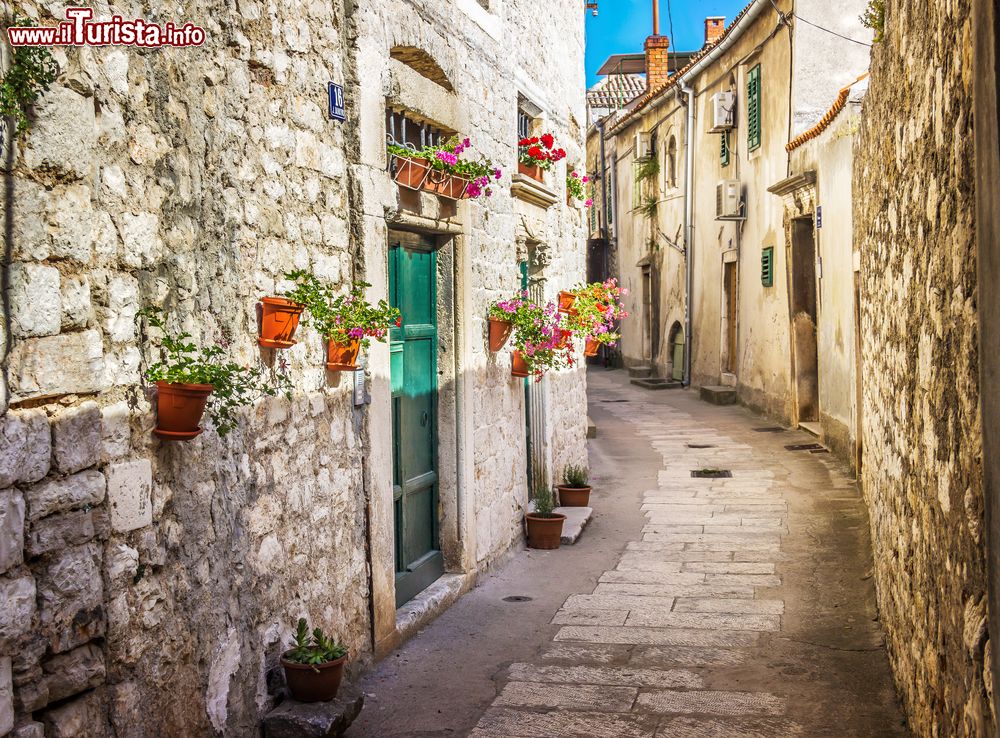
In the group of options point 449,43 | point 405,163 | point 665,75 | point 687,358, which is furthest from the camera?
point 665,75

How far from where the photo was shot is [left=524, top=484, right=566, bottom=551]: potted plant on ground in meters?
8.70

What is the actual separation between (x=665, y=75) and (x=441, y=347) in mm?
21454

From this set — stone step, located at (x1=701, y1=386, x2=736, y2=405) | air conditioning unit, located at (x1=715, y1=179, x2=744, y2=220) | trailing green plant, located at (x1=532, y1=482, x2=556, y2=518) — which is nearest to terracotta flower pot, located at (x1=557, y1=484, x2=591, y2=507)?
trailing green plant, located at (x1=532, y1=482, x2=556, y2=518)

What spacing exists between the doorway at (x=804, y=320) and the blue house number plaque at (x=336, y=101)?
33.9 ft

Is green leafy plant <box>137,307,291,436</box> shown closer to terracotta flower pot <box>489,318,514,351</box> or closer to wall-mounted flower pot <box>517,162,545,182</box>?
terracotta flower pot <box>489,318,514,351</box>

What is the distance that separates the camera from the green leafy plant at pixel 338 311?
15.9 ft

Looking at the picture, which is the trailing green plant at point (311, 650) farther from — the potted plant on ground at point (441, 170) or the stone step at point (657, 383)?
the stone step at point (657, 383)

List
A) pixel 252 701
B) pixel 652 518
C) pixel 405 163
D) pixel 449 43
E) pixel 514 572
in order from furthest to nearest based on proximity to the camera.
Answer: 1. pixel 652 518
2. pixel 514 572
3. pixel 449 43
4. pixel 405 163
5. pixel 252 701

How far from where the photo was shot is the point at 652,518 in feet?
32.3

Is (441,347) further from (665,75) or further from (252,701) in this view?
(665,75)

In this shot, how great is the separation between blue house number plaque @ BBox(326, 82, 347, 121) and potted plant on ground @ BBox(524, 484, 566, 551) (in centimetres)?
427

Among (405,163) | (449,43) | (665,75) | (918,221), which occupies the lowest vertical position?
(918,221)

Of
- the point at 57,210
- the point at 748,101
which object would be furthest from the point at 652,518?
the point at 748,101

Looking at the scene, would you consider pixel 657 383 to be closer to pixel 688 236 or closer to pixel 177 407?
pixel 688 236
